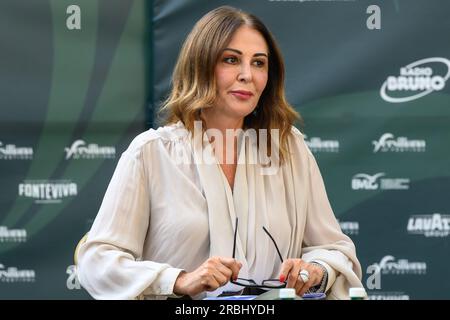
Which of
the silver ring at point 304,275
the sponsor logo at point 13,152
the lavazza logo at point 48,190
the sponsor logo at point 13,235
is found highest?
the sponsor logo at point 13,152

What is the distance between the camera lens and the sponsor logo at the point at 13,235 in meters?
5.44

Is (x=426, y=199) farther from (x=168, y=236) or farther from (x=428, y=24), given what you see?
(x=168, y=236)

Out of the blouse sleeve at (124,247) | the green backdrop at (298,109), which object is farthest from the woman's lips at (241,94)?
the green backdrop at (298,109)

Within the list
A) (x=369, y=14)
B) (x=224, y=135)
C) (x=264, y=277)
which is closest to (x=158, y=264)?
(x=264, y=277)

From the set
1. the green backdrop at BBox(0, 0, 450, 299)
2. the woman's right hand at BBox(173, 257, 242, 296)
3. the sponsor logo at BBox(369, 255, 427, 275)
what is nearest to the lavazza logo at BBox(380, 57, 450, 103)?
the green backdrop at BBox(0, 0, 450, 299)

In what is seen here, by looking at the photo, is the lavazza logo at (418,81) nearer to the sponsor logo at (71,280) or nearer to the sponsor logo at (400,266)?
the sponsor logo at (400,266)

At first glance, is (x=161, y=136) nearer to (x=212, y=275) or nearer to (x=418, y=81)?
(x=212, y=275)

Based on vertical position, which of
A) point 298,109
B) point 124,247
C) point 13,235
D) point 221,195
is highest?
point 298,109

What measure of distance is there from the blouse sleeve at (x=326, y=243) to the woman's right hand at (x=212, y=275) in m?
0.40

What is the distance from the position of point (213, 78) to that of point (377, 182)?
2.39 metres

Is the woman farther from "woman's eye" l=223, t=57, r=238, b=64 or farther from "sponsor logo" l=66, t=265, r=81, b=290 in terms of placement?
"sponsor logo" l=66, t=265, r=81, b=290

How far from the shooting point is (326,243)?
332 cm

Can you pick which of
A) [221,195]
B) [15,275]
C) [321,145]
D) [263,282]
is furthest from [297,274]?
[15,275]

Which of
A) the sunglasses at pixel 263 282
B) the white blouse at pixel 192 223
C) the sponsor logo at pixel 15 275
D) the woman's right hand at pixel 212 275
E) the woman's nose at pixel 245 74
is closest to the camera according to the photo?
the woman's right hand at pixel 212 275
